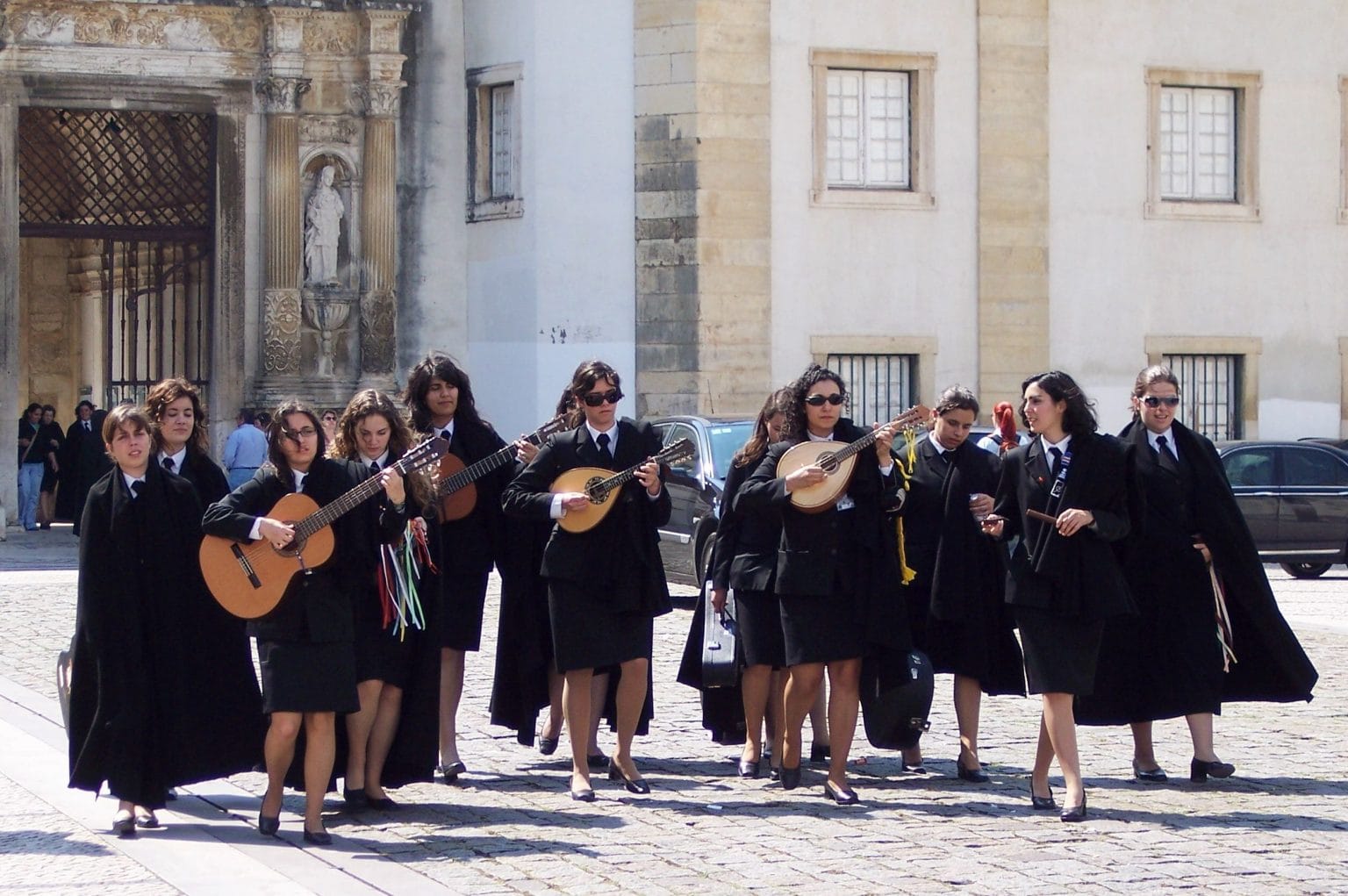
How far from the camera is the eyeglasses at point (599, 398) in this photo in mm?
9898

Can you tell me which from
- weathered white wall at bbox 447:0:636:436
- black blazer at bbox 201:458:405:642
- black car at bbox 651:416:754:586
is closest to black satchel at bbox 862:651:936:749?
black blazer at bbox 201:458:405:642

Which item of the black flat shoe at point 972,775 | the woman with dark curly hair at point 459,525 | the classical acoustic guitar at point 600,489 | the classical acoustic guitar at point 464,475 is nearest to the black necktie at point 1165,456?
the black flat shoe at point 972,775

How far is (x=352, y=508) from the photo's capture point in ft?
29.1

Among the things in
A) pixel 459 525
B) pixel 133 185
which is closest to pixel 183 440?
pixel 459 525

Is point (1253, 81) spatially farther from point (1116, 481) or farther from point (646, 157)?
point (1116, 481)

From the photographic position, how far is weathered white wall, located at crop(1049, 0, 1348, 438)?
26.2 meters

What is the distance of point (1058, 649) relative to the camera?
30.2 feet

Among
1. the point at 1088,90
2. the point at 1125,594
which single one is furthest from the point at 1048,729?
the point at 1088,90

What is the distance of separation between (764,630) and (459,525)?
151 centimetres

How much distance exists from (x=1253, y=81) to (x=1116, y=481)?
1886 centimetres

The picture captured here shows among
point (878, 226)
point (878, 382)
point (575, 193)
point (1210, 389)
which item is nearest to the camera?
point (575, 193)

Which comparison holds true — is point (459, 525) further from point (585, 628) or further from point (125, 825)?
point (125, 825)

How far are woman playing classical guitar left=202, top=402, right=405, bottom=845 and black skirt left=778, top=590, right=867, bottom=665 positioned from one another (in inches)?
Answer: 69.1

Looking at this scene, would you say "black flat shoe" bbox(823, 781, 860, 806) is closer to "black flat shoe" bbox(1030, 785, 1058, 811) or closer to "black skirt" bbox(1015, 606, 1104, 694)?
"black flat shoe" bbox(1030, 785, 1058, 811)
